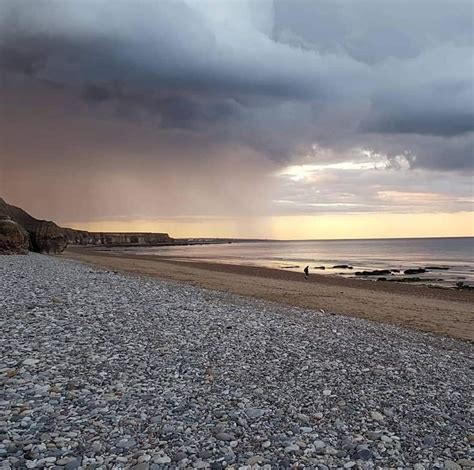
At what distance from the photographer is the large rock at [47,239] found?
56.0m

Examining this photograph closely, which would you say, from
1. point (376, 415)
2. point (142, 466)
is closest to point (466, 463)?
point (376, 415)

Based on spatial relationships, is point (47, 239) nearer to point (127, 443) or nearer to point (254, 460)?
point (127, 443)

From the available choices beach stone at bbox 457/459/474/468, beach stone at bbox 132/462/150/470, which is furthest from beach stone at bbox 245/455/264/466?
beach stone at bbox 457/459/474/468

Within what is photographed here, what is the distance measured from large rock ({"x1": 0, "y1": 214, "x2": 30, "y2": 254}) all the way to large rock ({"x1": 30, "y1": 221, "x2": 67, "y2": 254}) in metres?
16.3

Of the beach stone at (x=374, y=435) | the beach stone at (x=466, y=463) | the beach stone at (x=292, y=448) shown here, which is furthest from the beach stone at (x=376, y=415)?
the beach stone at (x=292, y=448)

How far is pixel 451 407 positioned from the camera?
24.9 ft

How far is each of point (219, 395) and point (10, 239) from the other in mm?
36547

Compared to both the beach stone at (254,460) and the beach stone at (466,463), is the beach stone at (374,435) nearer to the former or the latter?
the beach stone at (466,463)

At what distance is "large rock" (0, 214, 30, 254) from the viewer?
38031mm

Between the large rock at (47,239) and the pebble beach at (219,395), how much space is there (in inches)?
1836

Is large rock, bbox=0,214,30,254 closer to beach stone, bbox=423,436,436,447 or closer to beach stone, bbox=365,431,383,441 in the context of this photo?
beach stone, bbox=365,431,383,441

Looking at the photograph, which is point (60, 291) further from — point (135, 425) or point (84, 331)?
point (135, 425)

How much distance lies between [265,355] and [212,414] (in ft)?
11.1

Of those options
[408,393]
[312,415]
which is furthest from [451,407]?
[312,415]
